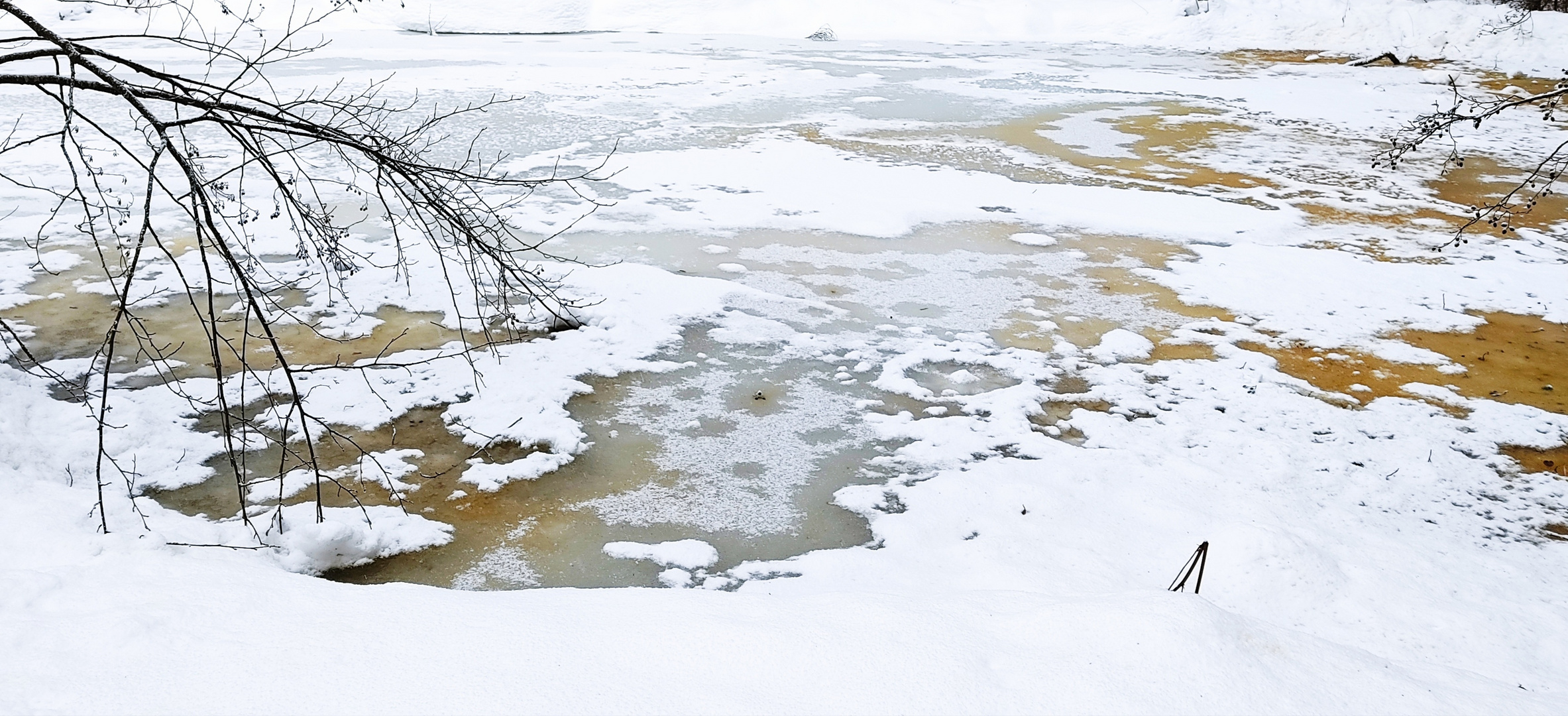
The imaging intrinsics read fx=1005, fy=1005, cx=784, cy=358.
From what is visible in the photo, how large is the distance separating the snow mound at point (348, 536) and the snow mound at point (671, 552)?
64 centimetres

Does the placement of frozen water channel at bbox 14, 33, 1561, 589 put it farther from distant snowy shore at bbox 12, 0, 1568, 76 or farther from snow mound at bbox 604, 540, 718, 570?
distant snowy shore at bbox 12, 0, 1568, 76

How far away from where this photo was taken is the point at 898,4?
25.7 meters

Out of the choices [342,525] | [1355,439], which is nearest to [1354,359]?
[1355,439]

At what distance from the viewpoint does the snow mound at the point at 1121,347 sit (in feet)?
17.9

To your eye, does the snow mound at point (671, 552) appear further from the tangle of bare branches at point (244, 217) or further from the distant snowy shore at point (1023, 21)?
the distant snowy shore at point (1023, 21)

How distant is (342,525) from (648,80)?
13.0 metres

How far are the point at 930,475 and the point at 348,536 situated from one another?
2255 mm

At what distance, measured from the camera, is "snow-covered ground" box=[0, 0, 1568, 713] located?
7.32 ft

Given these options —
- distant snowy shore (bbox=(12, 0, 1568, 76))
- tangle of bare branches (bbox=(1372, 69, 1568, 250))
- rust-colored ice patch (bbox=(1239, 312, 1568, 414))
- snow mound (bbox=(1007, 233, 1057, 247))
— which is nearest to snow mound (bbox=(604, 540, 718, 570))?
tangle of bare branches (bbox=(1372, 69, 1568, 250))

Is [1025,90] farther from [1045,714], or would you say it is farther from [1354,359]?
[1045,714]

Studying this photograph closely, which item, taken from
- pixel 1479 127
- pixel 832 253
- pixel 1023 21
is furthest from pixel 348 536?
pixel 1023 21

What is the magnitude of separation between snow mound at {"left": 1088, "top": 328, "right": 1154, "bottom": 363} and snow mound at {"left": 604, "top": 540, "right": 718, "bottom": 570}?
2.73m

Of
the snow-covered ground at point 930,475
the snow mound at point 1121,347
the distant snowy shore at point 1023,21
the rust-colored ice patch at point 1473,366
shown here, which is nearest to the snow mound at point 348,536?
the snow-covered ground at point 930,475

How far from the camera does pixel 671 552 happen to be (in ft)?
11.9
